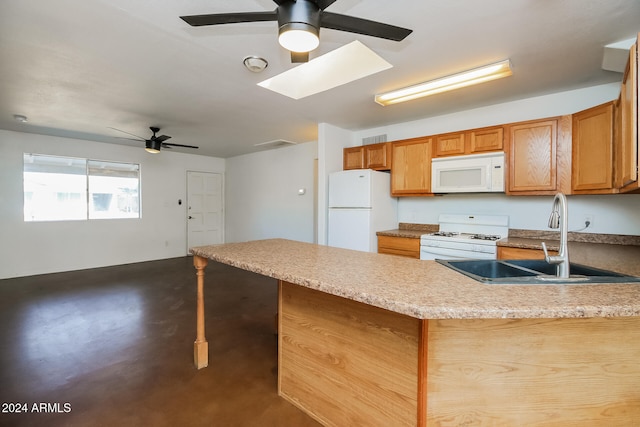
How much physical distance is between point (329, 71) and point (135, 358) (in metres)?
3.09

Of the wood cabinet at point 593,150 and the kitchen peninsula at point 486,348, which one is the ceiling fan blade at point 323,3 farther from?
the wood cabinet at point 593,150

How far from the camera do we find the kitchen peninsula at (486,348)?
38.1 inches

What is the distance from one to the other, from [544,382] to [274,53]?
253cm

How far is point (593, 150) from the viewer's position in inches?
95.0

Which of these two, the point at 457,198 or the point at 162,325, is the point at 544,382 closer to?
the point at 457,198

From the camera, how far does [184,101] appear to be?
3.16 metres

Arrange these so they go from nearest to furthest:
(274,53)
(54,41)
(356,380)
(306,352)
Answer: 1. (356,380)
2. (306,352)
3. (54,41)
4. (274,53)

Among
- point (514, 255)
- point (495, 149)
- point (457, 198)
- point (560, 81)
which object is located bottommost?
point (514, 255)

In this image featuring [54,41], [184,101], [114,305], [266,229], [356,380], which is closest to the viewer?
[356,380]

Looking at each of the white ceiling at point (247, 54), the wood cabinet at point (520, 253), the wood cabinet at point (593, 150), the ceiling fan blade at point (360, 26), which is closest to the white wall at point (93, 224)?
the white ceiling at point (247, 54)

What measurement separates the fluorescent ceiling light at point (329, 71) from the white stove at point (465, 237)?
190cm

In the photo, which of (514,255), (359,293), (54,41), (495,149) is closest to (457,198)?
(495,149)

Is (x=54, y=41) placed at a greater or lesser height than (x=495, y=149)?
greater

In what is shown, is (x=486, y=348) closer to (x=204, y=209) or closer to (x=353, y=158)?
(x=353, y=158)
